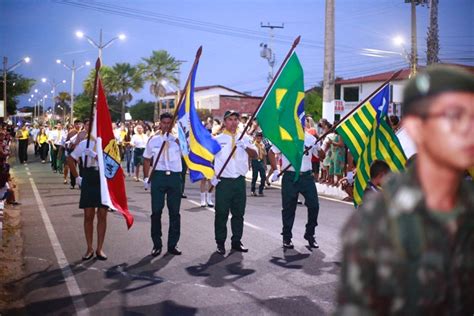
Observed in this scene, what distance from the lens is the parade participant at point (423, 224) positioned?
61.6 inches

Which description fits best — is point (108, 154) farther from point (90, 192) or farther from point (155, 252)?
point (155, 252)

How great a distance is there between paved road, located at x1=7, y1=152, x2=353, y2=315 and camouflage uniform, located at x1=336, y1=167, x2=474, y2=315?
14.2ft

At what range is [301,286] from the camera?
22.4 feet

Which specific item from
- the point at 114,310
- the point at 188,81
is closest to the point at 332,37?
the point at 188,81

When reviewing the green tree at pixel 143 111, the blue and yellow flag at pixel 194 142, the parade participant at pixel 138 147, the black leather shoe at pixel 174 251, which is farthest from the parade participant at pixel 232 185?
the green tree at pixel 143 111

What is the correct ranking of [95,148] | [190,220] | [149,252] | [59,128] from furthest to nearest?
[59,128] < [190,220] < [149,252] < [95,148]

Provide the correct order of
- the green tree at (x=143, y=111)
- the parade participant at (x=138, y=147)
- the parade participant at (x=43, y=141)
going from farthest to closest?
the green tree at (x=143, y=111) < the parade participant at (x=43, y=141) < the parade participant at (x=138, y=147)

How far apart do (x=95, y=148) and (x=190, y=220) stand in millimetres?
3943

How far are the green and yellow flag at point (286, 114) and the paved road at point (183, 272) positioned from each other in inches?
60.4

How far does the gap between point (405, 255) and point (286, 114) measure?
673cm

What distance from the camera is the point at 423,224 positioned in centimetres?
157

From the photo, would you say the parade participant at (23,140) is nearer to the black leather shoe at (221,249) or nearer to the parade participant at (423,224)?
the black leather shoe at (221,249)

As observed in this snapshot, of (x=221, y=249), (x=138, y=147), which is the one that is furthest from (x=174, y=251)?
(x=138, y=147)

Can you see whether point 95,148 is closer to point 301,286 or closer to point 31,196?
point 301,286
